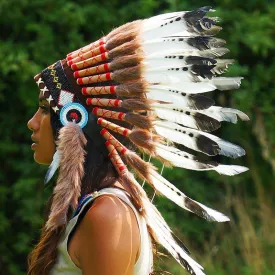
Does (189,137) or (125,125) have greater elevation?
(125,125)

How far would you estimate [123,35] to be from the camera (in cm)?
284

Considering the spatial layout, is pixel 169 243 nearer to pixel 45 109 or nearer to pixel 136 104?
pixel 136 104

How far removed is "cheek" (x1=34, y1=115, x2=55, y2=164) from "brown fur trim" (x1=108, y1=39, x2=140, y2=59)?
0.36 meters

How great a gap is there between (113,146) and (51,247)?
406 millimetres

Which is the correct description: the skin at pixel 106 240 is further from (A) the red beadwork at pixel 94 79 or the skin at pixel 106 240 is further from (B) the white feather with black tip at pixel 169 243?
(A) the red beadwork at pixel 94 79

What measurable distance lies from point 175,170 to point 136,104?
9.46 ft

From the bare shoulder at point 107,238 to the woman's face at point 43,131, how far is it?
1.23ft

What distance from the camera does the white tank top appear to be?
2744 millimetres

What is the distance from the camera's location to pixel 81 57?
2938 mm

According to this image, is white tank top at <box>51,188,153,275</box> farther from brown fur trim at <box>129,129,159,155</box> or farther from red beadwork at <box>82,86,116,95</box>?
red beadwork at <box>82,86,116,95</box>

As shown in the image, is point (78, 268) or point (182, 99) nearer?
point (78, 268)

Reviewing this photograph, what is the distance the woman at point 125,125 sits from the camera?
2773 millimetres

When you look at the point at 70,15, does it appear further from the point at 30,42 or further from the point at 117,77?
the point at 117,77

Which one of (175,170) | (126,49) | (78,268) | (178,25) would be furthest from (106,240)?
(175,170)
